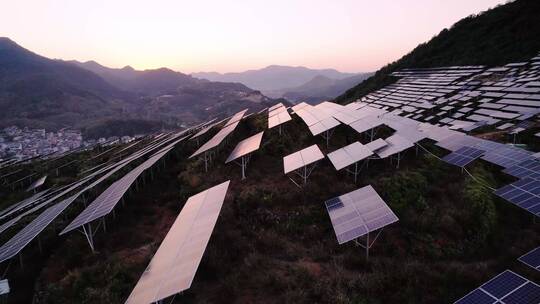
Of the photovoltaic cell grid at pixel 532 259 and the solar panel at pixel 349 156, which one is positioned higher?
the solar panel at pixel 349 156

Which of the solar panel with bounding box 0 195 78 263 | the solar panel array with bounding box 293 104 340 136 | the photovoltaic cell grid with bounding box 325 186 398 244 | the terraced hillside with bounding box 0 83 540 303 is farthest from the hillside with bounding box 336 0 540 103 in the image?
the solar panel with bounding box 0 195 78 263

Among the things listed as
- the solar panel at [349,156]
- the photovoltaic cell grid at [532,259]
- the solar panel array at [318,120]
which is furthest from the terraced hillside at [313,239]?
the photovoltaic cell grid at [532,259]

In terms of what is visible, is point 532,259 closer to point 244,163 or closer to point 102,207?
point 244,163

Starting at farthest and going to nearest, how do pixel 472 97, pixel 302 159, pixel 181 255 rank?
pixel 472 97
pixel 302 159
pixel 181 255

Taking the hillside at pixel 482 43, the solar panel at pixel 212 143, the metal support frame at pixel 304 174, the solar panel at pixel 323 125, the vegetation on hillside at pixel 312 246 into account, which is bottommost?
the vegetation on hillside at pixel 312 246

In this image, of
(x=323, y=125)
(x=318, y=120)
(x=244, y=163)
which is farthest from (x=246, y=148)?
(x=318, y=120)

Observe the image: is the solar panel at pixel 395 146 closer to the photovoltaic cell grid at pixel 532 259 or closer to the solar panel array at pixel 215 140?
the photovoltaic cell grid at pixel 532 259

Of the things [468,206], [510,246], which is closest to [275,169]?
[468,206]
